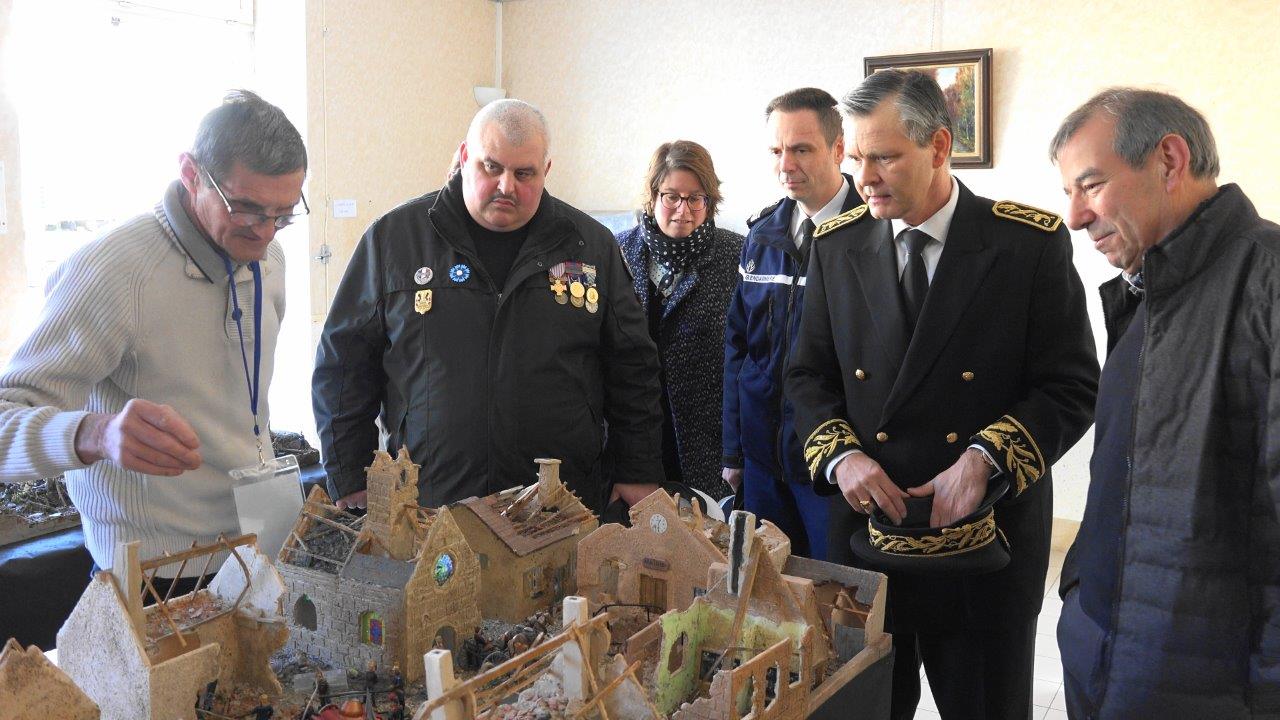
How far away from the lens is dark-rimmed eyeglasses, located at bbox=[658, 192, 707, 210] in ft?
11.6

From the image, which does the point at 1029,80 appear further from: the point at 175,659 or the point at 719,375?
the point at 175,659

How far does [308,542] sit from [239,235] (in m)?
0.59

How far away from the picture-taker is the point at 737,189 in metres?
6.51

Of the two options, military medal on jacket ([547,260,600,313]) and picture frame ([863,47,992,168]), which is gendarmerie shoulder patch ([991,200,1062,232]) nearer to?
military medal on jacket ([547,260,600,313])

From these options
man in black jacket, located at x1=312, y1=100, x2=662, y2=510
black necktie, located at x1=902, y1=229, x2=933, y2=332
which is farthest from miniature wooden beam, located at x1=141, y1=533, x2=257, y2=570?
black necktie, located at x1=902, y1=229, x2=933, y2=332

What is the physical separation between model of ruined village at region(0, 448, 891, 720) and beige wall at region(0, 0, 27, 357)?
3.51 metres

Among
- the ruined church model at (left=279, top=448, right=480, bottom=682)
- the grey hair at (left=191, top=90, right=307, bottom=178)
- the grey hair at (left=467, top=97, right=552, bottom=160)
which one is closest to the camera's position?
the ruined church model at (left=279, top=448, right=480, bottom=682)

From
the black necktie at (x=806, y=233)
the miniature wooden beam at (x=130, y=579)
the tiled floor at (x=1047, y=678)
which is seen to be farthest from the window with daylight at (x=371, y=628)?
the tiled floor at (x=1047, y=678)

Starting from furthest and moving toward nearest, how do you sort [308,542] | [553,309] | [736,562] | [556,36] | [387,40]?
[556,36], [387,40], [553,309], [308,542], [736,562]

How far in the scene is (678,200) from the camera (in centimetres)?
353

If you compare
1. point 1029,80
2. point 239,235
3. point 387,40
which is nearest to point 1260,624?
point 239,235

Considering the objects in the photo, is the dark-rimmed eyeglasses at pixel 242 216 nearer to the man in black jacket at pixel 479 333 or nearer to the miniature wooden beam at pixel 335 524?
the miniature wooden beam at pixel 335 524

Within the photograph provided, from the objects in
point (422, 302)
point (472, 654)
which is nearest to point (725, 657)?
point (472, 654)

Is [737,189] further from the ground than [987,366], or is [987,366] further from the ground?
[737,189]
